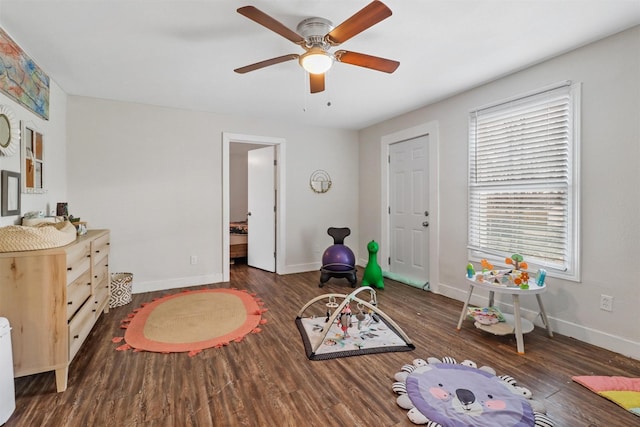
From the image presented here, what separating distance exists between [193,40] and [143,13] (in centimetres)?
37

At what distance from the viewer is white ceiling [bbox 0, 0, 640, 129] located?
1.91m

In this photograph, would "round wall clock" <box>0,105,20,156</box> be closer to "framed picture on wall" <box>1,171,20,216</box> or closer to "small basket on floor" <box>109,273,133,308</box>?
"framed picture on wall" <box>1,171,20,216</box>

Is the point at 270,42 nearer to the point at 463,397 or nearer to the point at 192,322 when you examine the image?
the point at 192,322

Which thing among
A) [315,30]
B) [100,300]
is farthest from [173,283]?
[315,30]

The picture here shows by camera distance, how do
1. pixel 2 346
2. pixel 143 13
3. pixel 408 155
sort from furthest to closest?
pixel 408 155
pixel 143 13
pixel 2 346

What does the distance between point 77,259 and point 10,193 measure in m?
0.75

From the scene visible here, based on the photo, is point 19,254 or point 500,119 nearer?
point 19,254

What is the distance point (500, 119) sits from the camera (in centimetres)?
301

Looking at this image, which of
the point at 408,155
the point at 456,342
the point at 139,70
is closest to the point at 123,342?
the point at 139,70

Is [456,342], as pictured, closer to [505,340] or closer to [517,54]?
[505,340]

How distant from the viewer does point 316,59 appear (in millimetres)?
2037

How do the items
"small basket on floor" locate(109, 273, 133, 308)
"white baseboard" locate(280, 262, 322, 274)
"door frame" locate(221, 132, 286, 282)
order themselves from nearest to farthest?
"small basket on floor" locate(109, 273, 133, 308)
"door frame" locate(221, 132, 286, 282)
"white baseboard" locate(280, 262, 322, 274)

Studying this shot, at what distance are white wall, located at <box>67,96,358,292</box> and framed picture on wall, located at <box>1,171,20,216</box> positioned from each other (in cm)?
126

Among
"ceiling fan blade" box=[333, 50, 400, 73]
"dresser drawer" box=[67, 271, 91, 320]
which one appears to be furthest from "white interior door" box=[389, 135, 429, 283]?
"dresser drawer" box=[67, 271, 91, 320]
